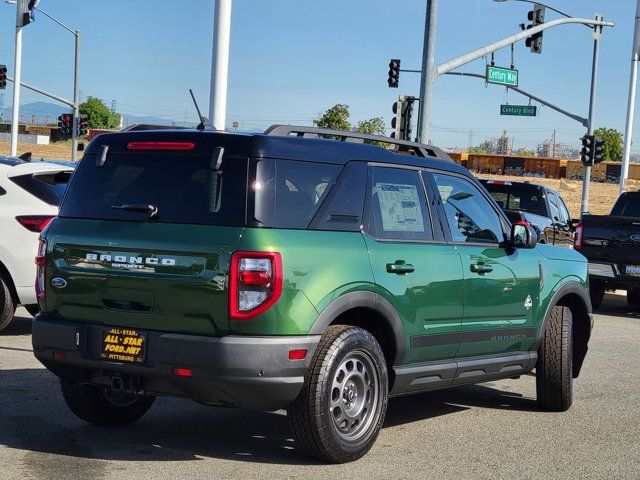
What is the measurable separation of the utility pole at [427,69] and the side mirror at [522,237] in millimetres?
15170

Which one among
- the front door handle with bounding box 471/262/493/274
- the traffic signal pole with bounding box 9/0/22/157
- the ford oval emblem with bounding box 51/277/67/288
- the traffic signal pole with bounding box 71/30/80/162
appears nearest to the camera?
the ford oval emblem with bounding box 51/277/67/288

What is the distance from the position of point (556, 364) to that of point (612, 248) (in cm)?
856

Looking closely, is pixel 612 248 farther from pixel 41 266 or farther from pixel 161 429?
pixel 41 266

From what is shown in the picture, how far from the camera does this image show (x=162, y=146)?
6340 mm

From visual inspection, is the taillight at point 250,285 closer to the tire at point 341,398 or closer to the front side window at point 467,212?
the tire at point 341,398

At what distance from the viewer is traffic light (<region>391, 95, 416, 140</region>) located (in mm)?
25641

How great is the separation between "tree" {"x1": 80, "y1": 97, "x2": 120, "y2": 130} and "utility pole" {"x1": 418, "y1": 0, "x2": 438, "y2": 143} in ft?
410

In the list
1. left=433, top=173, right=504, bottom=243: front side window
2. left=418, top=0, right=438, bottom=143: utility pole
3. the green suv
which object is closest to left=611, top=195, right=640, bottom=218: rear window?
left=418, top=0, right=438, bottom=143: utility pole

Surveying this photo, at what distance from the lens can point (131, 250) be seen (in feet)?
20.1

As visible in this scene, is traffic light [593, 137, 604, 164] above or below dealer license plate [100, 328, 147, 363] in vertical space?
above

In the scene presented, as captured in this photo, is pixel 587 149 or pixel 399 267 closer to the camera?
pixel 399 267

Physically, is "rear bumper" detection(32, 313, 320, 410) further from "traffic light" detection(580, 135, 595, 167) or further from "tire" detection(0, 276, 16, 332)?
"traffic light" detection(580, 135, 595, 167)

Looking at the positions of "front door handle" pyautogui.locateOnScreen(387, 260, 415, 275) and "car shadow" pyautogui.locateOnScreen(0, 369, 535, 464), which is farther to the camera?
"front door handle" pyautogui.locateOnScreen(387, 260, 415, 275)

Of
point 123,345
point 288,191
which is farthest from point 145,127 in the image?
point 123,345
